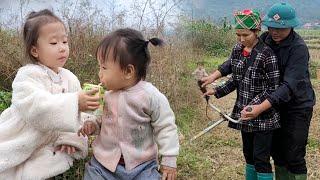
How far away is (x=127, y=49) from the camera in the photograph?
229 centimetres

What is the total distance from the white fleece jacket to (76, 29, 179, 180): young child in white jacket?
16cm

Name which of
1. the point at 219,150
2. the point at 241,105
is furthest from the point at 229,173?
the point at 241,105

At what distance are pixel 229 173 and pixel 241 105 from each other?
3.80ft

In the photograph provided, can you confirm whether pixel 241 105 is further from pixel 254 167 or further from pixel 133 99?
pixel 133 99

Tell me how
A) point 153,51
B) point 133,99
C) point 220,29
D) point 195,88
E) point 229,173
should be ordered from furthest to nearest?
point 220,29 → point 195,88 → point 153,51 → point 229,173 → point 133,99

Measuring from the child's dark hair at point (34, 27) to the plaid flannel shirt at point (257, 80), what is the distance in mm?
1329

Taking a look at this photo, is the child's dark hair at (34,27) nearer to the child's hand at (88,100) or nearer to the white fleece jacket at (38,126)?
the white fleece jacket at (38,126)

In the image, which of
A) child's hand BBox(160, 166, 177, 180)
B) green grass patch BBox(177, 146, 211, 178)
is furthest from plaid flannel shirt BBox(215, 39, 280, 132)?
child's hand BBox(160, 166, 177, 180)

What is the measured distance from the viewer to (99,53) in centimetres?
234

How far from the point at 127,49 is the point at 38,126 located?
0.54m

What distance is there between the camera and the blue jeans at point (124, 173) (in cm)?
233

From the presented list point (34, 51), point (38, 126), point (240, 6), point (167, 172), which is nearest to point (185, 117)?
point (167, 172)

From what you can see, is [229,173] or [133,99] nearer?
[133,99]

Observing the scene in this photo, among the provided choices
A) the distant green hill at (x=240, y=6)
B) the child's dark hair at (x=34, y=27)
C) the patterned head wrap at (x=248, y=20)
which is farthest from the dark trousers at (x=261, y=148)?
the distant green hill at (x=240, y=6)
